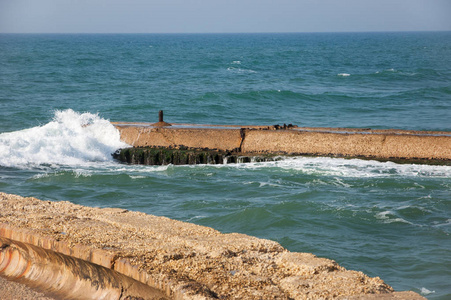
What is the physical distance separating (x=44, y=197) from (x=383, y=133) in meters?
6.44

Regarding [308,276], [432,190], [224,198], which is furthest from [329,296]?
[432,190]

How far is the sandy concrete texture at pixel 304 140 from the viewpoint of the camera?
1034cm

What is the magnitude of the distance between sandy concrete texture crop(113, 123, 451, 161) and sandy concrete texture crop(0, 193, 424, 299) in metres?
6.28

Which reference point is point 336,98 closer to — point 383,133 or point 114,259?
point 383,133

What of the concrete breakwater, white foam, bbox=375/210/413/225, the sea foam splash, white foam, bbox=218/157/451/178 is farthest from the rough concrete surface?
the sea foam splash

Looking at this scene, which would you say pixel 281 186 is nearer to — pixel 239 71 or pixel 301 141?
pixel 301 141

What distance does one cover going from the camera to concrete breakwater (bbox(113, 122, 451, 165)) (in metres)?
10.3

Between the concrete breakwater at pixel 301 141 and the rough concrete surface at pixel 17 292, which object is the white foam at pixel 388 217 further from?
the rough concrete surface at pixel 17 292

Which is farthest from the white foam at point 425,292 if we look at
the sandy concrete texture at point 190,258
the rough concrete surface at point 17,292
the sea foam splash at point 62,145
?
the sea foam splash at point 62,145

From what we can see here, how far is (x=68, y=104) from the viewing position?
23234mm

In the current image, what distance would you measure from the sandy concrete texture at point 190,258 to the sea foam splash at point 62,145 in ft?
23.6

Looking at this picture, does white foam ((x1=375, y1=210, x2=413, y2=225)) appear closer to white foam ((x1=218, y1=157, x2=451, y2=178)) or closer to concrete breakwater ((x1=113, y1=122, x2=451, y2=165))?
white foam ((x1=218, y1=157, x2=451, y2=178))

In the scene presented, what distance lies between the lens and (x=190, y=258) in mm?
3828

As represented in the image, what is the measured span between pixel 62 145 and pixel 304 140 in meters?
5.46
